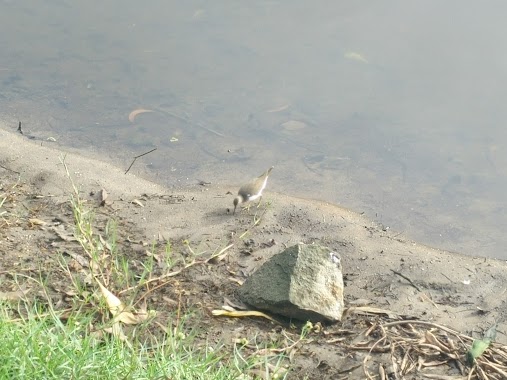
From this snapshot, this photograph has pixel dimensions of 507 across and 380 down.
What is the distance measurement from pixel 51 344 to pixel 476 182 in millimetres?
5180

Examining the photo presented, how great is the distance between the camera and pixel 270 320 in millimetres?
4441

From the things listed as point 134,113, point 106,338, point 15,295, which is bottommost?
point 134,113

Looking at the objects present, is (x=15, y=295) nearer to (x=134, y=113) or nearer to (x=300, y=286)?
(x=300, y=286)

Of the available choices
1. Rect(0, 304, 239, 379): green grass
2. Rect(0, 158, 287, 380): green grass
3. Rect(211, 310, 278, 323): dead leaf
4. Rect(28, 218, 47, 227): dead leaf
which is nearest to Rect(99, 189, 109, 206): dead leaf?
Rect(28, 218, 47, 227): dead leaf

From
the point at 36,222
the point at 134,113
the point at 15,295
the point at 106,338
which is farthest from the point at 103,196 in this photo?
the point at 134,113

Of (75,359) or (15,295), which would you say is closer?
(75,359)

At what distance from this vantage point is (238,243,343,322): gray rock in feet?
14.2

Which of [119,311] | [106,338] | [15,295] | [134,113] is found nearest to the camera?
Result: [106,338]

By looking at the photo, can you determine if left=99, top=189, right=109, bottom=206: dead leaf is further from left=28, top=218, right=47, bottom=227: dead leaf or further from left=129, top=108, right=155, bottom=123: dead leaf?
left=129, top=108, right=155, bottom=123: dead leaf

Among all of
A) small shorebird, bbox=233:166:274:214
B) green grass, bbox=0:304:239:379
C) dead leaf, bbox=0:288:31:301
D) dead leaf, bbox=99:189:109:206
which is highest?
green grass, bbox=0:304:239:379

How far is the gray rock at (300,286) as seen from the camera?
4332 millimetres

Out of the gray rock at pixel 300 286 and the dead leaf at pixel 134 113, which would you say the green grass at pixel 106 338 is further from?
the dead leaf at pixel 134 113

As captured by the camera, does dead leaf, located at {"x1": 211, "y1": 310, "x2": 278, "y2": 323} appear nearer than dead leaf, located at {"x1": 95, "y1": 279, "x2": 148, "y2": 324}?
No

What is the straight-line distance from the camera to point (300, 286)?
4398 millimetres
